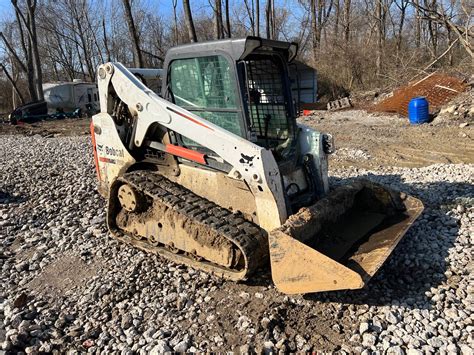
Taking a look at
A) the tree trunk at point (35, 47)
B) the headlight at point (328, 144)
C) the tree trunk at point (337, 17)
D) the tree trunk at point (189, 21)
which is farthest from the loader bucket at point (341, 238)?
the tree trunk at point (35, 47)

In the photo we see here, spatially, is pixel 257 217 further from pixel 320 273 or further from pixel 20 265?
pixel 20 265

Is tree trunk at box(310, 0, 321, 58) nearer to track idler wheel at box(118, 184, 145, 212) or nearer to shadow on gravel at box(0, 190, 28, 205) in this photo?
shadow on gravel at box(0, 190, 28, 205)

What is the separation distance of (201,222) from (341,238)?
1372 mm

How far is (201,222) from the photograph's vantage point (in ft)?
Answer: 12.8

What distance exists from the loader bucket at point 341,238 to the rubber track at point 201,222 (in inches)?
11.2

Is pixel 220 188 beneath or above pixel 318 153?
beneath

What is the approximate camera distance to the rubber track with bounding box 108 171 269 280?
3.67 m

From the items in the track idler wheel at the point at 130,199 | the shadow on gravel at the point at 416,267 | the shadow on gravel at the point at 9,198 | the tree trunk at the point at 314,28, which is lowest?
the shadow on gravel at the point at 416,267

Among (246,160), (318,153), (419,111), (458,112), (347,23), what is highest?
(347,23)

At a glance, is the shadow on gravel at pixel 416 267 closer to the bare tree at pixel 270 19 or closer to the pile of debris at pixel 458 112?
the pile of debris at pixel 458 112

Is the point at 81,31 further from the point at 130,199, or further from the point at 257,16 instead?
the point at 130,199

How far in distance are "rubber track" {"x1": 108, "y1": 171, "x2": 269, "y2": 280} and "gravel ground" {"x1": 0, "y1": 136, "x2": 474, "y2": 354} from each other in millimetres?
135

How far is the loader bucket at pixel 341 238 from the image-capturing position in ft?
10.6

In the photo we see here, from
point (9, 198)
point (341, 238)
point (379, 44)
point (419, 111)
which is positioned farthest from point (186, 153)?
point (379, 44)
